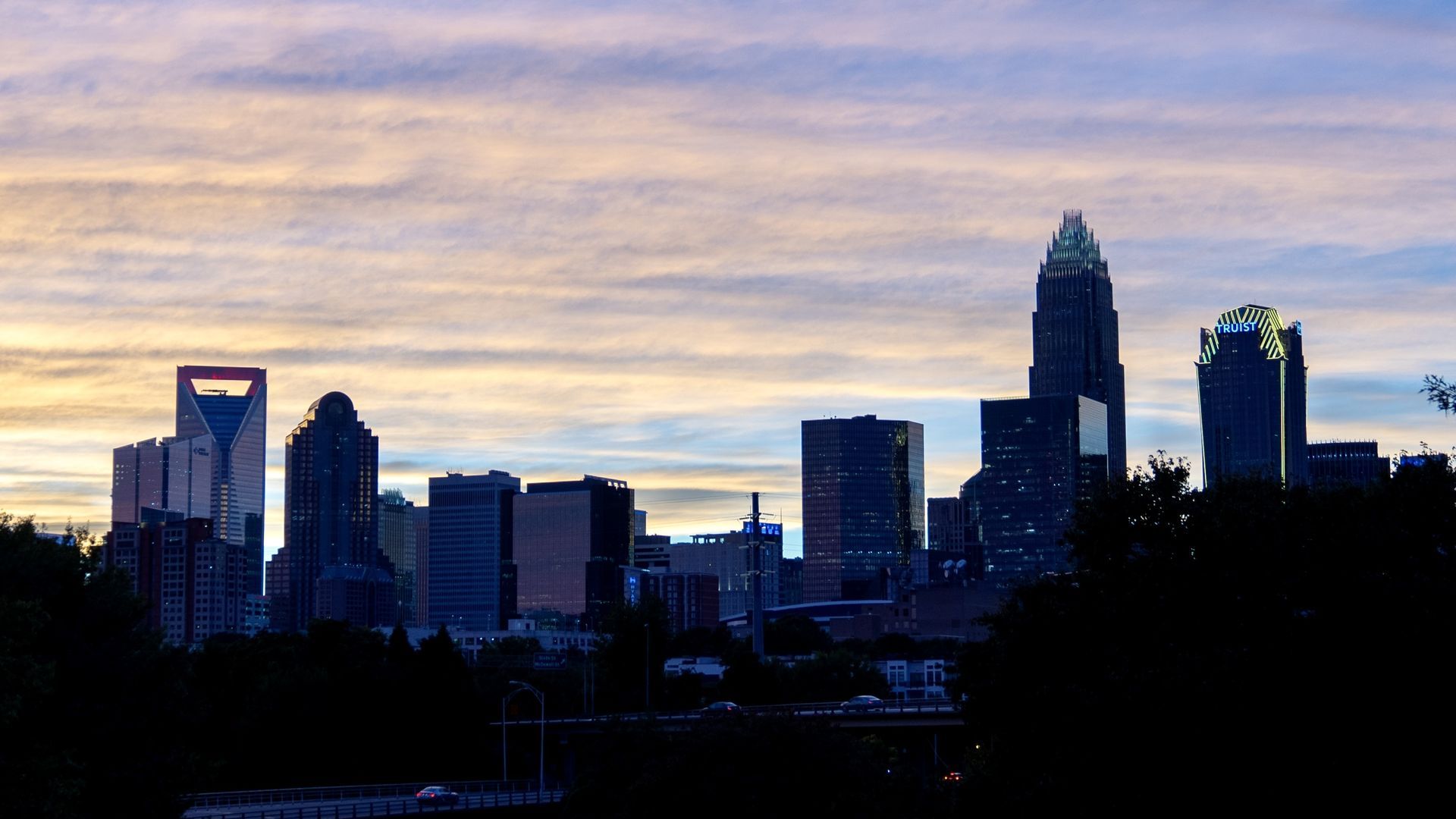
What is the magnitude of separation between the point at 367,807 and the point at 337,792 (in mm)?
13369

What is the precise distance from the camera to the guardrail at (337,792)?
4373 inches

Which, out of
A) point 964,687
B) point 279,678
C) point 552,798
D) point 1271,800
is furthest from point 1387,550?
point 279,678

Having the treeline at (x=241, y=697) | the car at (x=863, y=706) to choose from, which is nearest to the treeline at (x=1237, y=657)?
the treeline at (x=241, y=697)

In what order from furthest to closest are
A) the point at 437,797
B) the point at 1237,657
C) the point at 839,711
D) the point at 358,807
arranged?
the point at 839,711, the point at 437,797, the point at 358,807, the point at 1237,657

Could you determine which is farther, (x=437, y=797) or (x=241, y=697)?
(x=241, y=697)

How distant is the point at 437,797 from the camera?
370 ft

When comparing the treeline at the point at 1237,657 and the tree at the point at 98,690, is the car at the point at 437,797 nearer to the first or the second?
the tree at the point at 98,690

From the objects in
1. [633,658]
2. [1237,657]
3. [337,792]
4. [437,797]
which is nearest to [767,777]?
[1237,657]

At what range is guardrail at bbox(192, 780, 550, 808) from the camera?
4373 inches

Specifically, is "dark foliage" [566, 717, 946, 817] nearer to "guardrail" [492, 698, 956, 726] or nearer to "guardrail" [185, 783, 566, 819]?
"guardrail" [185, 783, 566, 819]

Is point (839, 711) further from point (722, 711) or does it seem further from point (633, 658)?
point (633, 658)

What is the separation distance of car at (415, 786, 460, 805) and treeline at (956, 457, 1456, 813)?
6542cm

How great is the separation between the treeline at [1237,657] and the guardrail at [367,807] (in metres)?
56.4

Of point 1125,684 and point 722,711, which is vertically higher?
point 1125,684
